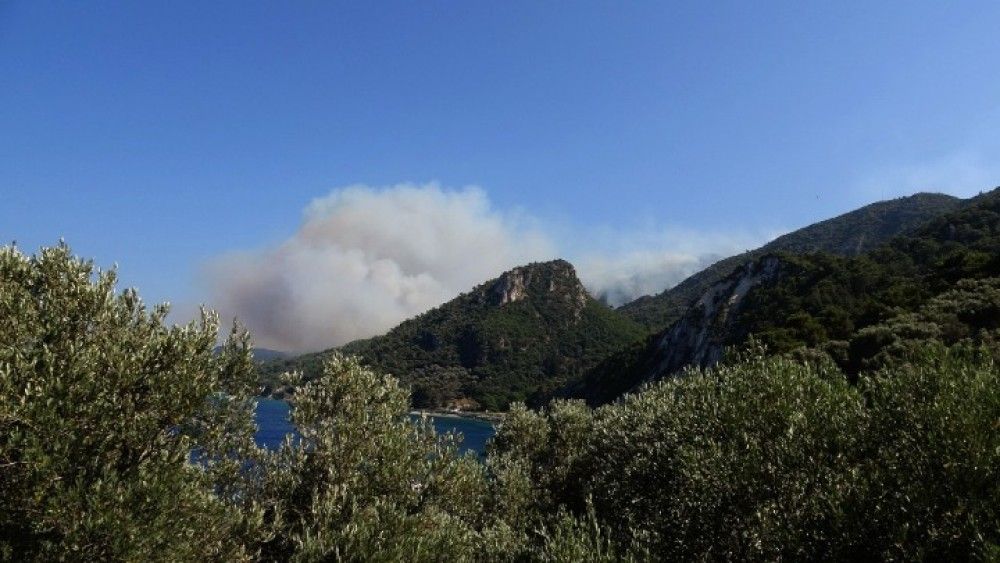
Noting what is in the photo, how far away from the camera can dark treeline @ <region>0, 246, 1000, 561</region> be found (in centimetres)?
1384

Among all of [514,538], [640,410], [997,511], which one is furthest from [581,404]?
[997,511]

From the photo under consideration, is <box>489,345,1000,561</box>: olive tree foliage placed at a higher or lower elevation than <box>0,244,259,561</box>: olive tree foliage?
lower

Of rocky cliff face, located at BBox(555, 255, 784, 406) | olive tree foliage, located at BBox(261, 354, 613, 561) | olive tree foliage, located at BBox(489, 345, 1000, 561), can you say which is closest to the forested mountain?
rocky cliff face, located at BBox(555, 255, 784, 406)

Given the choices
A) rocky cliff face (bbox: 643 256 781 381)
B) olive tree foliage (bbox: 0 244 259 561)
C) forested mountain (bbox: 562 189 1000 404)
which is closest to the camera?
olive tree foliage (bbox: 0 244 259 561)

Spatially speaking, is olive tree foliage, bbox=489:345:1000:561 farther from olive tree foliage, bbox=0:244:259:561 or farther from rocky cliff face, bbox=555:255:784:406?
rocky cliff face, bbox=555:255:784:406

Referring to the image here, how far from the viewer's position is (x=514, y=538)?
25.3 metres

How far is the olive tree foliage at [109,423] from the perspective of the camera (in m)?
13.4

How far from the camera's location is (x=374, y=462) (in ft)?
73.4

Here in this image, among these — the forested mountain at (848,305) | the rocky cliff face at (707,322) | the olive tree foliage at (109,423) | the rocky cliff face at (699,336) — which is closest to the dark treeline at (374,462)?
the olive tree foliage at (109,423)

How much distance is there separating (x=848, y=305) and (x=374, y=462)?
110547 mm

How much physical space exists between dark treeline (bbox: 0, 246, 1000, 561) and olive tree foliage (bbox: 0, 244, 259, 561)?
0.20ft

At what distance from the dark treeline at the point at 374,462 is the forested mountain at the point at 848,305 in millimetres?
31046

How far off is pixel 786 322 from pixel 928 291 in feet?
77.1

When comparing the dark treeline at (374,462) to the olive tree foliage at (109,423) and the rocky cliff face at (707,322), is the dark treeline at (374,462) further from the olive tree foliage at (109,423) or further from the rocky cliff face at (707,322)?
the rocky cliff face at (707,322)
